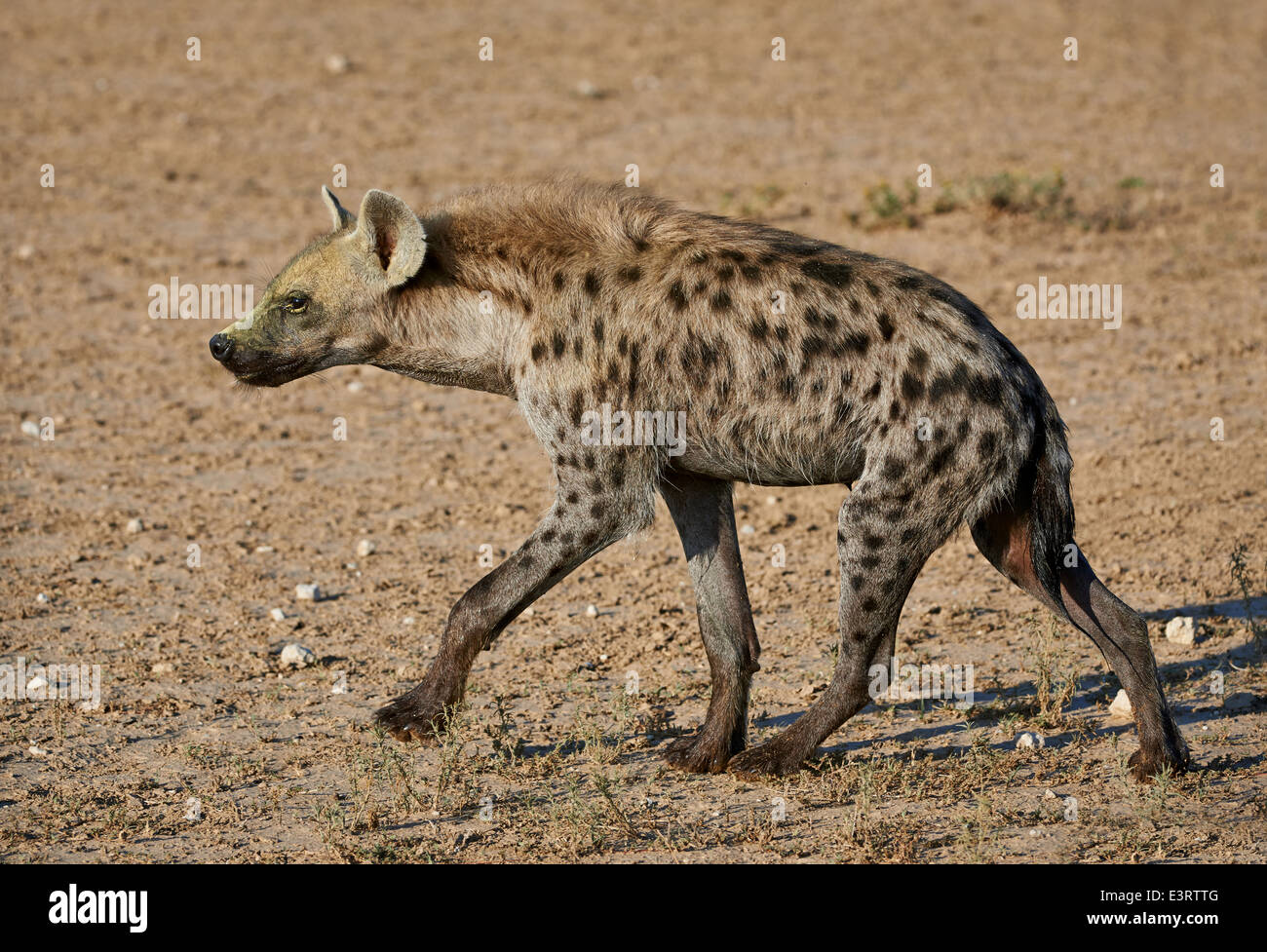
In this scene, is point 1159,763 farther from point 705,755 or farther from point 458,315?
point 458,315

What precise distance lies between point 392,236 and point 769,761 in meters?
2.03

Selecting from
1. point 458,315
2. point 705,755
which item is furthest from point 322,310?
point 705,755

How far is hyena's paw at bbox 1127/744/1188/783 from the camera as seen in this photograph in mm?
4805

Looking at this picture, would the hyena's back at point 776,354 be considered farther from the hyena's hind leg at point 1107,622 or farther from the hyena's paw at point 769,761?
the hyena's paw at point 769,761

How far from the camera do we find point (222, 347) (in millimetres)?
5203

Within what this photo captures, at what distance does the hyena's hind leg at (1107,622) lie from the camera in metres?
4.74

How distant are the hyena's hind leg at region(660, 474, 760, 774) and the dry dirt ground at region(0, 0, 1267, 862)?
17cm

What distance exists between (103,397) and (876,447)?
550cm

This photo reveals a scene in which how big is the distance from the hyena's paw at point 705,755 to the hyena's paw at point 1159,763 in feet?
4.01

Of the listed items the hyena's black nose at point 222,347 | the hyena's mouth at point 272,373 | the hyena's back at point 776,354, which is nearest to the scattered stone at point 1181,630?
the hyena's back at point 776,354

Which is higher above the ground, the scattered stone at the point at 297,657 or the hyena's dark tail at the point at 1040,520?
the hyena's dark tail at the point at 1040,520

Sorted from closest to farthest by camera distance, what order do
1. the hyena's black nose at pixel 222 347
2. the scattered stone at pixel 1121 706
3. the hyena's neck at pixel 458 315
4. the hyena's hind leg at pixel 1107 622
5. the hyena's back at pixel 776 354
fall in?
1. the hyena's back at pixel 776 354
2. the hyena's hind leg at pixel 1107 622
3. the hyena's neck at pixel 458 315
4. the hyena's black nose at pixel 222 347
5. the scattered stone at pixel 1121 706

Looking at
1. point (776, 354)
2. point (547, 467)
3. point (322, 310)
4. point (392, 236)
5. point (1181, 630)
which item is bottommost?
point (1181, 630)

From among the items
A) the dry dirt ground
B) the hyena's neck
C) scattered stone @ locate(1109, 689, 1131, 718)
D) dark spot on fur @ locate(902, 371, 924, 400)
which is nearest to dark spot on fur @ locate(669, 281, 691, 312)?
the hyena's neck
